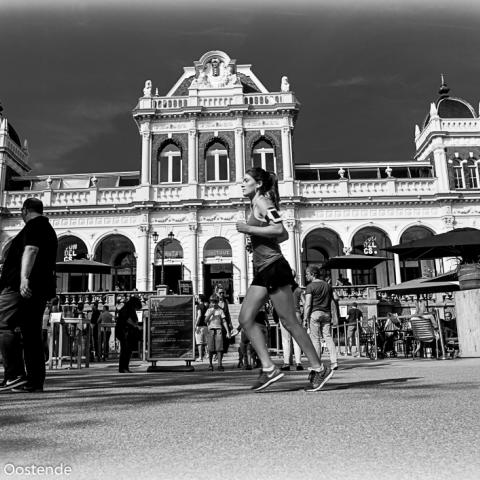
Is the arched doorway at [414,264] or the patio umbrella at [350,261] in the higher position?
the arched doorway at [414,264]

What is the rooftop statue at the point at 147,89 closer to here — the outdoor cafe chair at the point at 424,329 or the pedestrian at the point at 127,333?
the pedestrian at the point at 127,333

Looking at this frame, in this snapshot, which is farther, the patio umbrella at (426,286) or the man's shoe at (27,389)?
the patio umbrella at (426,286)

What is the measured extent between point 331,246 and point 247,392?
28858 mm

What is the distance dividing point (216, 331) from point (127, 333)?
179 cm

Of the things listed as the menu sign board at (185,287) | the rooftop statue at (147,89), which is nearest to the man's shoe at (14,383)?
the menu sign board at (185,287)

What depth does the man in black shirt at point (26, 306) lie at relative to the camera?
525 centimetres

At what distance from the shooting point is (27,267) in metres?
5.18

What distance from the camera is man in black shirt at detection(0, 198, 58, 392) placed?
17.2 ft

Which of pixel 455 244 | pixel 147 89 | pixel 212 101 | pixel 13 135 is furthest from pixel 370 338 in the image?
pixel 13 135

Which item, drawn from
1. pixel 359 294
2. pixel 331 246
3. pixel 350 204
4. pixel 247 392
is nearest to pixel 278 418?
pixel 247 392

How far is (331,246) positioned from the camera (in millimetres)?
32938

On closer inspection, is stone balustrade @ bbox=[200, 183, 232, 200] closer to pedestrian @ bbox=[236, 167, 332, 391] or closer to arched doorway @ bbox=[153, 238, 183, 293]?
arched doorway @ bbox=[153, 238, 183, 293]

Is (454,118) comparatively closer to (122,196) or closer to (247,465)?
(122,196)

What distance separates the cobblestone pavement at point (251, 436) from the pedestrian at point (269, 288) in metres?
0.38
